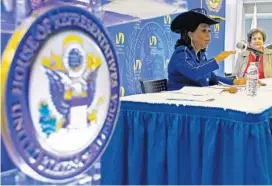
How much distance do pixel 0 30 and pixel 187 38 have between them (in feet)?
6.47

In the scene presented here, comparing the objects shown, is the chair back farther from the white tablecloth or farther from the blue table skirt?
the blue table skirt

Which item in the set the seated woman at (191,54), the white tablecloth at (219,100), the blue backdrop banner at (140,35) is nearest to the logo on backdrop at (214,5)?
the blue backdrop banner at (140,35)

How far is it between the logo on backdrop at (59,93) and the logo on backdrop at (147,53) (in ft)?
6.51

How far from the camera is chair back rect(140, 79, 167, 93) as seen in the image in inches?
98.7

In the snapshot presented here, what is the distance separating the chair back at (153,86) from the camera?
251 cm

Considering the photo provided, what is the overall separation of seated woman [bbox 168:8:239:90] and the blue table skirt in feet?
2.04

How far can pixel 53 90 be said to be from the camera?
76 centimetres

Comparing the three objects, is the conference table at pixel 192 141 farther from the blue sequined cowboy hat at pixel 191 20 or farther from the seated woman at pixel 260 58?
the seated woman at pixel 260 58

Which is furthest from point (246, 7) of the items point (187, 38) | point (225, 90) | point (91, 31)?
point (91, 31)

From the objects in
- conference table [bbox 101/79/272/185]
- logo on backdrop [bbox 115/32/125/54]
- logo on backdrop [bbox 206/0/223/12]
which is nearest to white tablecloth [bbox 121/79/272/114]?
conference table [bbox 101/79/272/185]

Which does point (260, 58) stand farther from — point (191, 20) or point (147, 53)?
point (191, 20)

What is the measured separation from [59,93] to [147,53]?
2389mm

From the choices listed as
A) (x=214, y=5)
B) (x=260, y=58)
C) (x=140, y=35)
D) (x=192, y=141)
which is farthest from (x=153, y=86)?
(x=214, y=5)

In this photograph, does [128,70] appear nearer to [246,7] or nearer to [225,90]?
[225,90]
